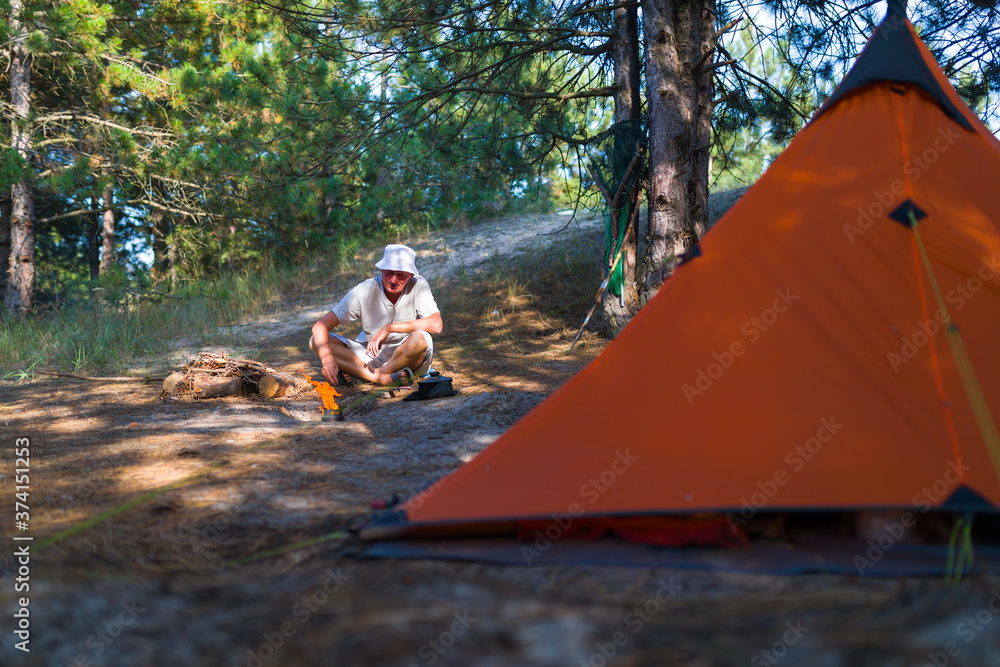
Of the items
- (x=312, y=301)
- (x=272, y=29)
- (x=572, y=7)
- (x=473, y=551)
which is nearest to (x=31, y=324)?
(x=312, y=301)

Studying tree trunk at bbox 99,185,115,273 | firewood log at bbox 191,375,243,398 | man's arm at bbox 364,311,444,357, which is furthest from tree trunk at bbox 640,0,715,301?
tree trunk at bbox 99,185,115,273

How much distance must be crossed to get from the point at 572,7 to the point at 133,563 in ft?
18.0

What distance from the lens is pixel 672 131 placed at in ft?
17.4
